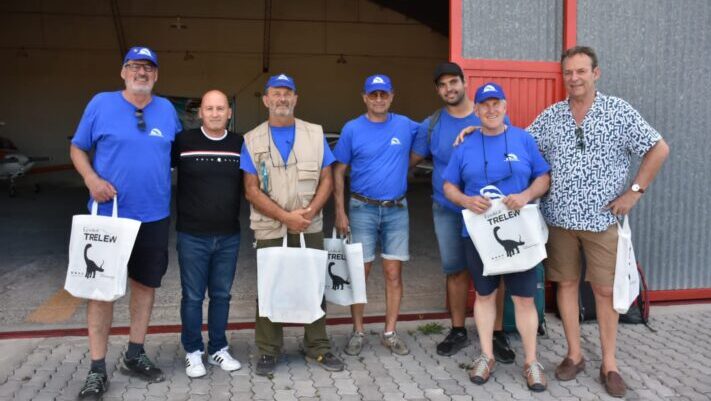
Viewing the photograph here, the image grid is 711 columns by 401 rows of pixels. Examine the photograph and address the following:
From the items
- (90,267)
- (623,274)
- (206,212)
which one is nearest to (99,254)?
(90,267)

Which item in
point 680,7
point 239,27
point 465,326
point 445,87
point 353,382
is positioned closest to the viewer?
point 353,382

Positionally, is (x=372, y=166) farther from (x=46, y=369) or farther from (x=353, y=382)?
(x=46, y=369)

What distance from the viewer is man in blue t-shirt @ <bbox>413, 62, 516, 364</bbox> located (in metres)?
4.08

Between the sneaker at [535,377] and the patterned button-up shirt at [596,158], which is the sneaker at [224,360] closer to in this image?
the sneaker at [535,377]

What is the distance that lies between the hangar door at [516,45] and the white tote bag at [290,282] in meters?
2.06

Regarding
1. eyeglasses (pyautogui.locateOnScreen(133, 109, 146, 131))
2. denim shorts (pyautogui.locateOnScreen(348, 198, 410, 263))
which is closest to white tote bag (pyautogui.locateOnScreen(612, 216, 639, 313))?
denim shorts (pyautogui.locateOnScreen(348, 198, 410, 263))

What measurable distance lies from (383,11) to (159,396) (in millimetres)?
17553

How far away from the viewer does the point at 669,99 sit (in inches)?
203

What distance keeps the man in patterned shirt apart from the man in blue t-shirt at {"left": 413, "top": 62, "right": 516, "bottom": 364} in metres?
0.45

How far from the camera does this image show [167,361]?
4.12 m

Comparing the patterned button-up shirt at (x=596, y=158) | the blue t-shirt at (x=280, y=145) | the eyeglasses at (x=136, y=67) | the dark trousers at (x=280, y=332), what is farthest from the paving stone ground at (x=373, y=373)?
the eyeglasses at (x=136, y=67)

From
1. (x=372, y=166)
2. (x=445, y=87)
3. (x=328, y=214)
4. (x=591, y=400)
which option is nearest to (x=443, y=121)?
(x=445, y=87)

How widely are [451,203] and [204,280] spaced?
1.70 meters

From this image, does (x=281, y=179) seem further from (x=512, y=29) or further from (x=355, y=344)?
(x=512, y=29)
